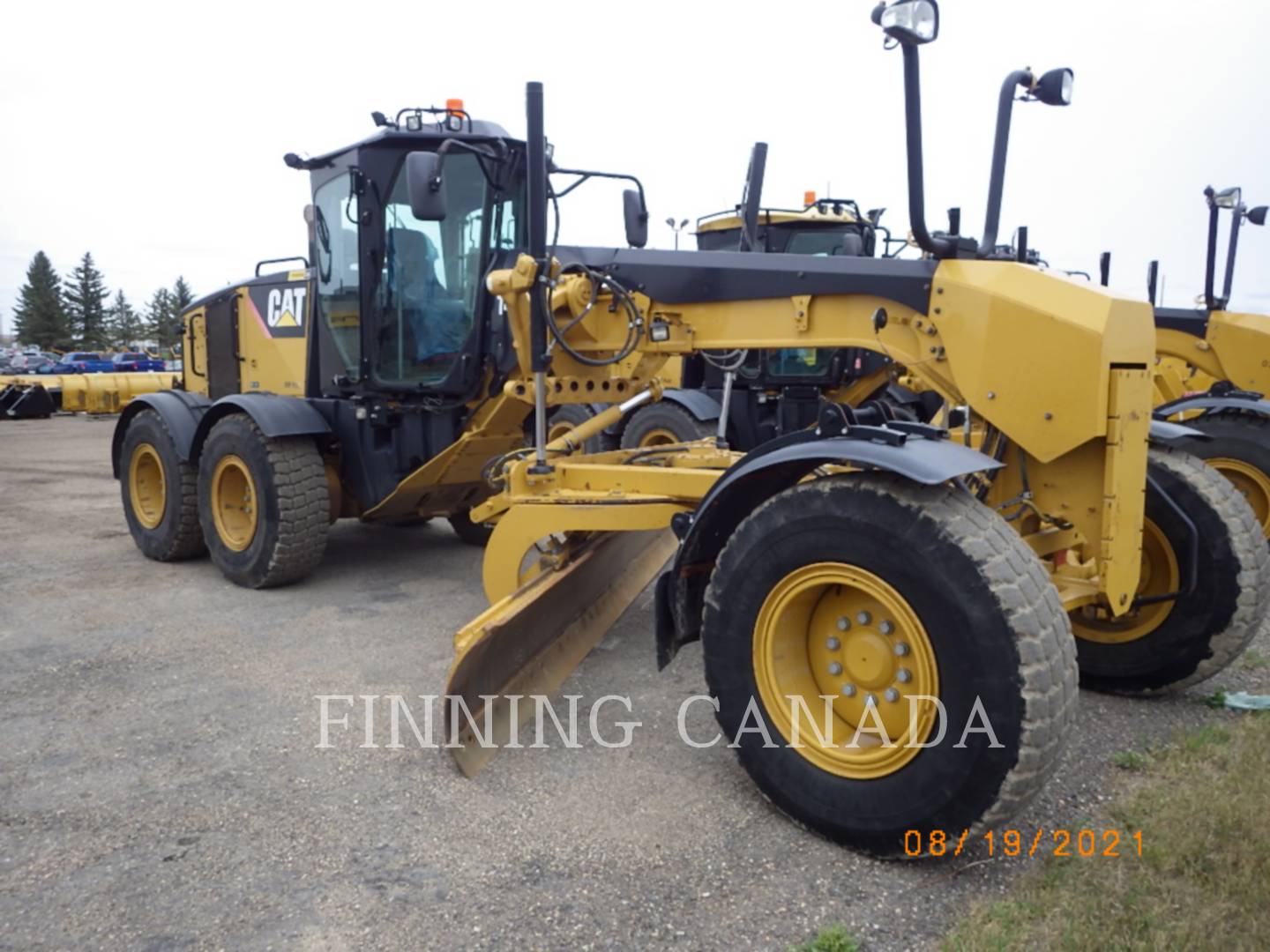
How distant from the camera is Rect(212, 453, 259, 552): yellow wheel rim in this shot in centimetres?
599

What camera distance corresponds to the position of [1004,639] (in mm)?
2570

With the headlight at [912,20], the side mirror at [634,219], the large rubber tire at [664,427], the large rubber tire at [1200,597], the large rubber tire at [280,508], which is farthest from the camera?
the large rubber tire at [664,427]

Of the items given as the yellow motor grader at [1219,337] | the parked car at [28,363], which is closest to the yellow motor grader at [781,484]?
the yellow motor grader at [1219,337]

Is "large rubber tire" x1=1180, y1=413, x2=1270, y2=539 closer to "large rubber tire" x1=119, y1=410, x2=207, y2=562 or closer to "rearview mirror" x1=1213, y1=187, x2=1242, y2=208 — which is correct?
"rearview mirror" x1=1213, y1=187, x2=1242, y2=208

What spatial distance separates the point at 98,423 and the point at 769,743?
20571 millimetres

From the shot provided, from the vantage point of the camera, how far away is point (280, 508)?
5.68 metres

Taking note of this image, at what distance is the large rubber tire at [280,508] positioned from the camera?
225 inches

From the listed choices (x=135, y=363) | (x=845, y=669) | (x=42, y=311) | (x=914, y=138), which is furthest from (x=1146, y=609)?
(x=42, y=311)

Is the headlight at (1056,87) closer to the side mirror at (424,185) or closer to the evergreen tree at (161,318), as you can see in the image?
the side mirror at (424,185)

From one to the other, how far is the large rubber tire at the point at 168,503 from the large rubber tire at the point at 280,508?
63 cm

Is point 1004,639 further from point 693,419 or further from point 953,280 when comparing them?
point 693,419

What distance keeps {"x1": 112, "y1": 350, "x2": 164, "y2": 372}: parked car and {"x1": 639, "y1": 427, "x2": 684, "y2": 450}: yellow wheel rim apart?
1265 inches

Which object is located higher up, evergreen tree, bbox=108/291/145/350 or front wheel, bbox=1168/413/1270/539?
evergreen tree, bbox=108/291/145/350
